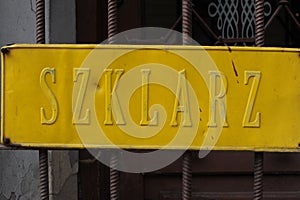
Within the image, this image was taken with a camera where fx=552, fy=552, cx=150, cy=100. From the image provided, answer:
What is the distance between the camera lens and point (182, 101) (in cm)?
154

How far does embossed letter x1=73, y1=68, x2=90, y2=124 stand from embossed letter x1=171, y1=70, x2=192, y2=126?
9.8 inches

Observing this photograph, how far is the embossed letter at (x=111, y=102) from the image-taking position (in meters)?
1.54

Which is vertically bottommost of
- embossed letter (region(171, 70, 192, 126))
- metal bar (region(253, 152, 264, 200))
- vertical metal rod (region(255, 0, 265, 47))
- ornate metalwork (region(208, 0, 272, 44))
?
metal bar (region(253, 152, 264, 200))

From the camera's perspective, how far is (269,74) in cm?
154

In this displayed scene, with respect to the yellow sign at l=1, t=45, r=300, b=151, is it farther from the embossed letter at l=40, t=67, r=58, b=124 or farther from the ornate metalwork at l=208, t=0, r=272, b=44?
the ornate metalwork at l=208, t=0, r=272, b=44

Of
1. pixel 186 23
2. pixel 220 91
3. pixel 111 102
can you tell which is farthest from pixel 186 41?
pixel 111 102

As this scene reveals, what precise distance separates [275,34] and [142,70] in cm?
142

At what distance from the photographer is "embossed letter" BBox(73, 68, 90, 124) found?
1.54 meters

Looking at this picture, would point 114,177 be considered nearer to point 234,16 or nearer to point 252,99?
point 252,99

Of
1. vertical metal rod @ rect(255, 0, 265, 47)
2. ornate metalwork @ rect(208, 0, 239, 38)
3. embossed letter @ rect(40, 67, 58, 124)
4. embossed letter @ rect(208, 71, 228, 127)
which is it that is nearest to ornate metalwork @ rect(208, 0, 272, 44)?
ornate metalwork @ rect(208, 0, 239, 38)

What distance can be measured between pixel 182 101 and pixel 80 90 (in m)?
0.29

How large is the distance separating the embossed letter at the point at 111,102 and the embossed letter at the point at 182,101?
151 mm

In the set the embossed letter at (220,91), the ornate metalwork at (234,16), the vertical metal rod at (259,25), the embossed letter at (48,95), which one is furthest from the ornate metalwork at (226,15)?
the embossed letter at (48,95)

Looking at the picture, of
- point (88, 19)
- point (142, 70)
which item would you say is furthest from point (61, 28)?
point (142, 70)
